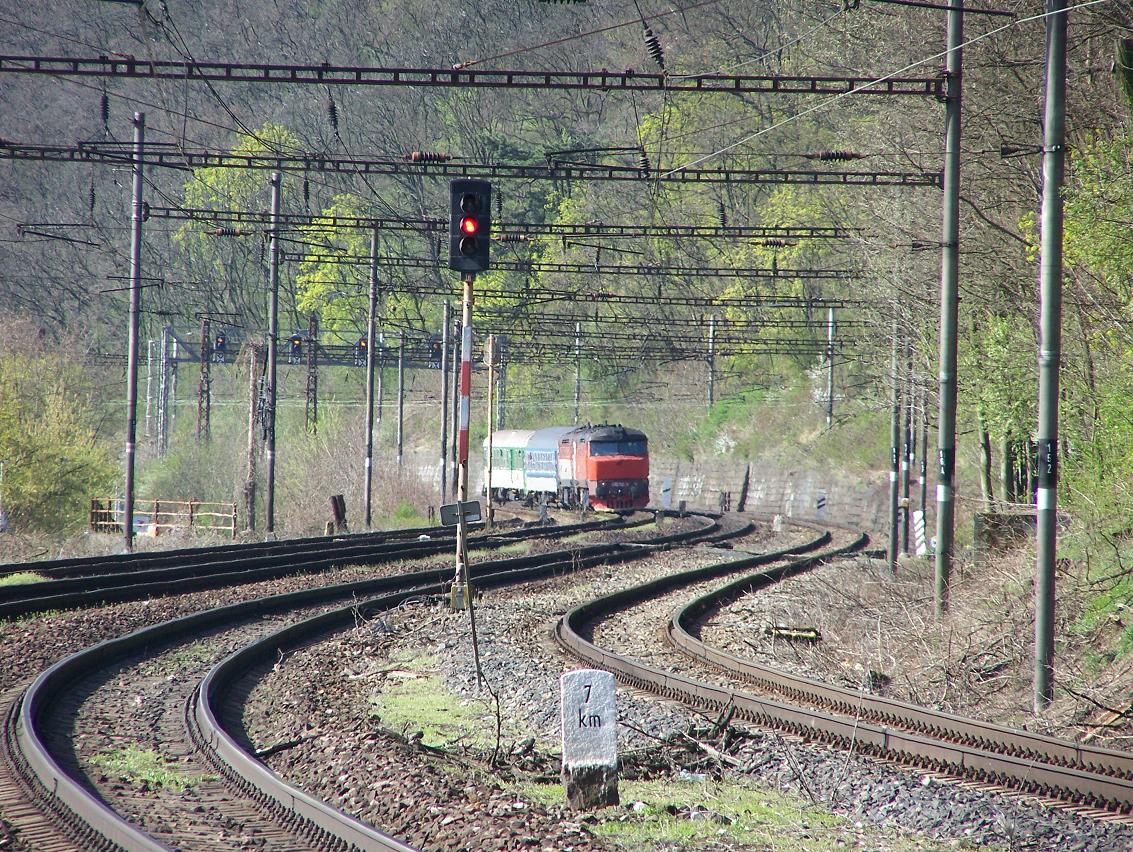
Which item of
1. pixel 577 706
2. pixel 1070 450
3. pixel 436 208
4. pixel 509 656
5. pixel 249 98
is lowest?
pixel 509 656

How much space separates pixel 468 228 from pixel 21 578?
1214 centimetres

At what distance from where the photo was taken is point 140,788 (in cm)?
770

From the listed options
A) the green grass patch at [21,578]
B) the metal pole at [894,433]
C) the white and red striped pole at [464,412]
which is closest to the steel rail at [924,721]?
the white and red striped pole at [464,412]

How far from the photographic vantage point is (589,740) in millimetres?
7352

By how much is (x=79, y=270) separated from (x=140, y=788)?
283 ft

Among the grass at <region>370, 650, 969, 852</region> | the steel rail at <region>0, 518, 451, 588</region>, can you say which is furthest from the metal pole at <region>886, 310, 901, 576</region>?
the grass at <region>370, 650, 969, 852</region>

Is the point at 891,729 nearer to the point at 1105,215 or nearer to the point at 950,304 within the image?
the point at 1105,215

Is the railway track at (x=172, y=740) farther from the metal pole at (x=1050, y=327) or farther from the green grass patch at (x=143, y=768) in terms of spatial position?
the metal pole at (x=1050, y=327)

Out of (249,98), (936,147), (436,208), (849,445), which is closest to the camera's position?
(936,147)

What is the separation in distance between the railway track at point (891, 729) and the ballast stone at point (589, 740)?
2.03m

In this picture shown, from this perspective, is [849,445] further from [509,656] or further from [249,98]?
[249,98]

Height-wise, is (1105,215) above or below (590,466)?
above

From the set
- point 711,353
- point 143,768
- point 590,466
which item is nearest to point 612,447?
point 590,466

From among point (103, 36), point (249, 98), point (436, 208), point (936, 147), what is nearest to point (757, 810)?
point (936, 147)
